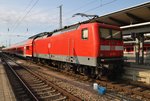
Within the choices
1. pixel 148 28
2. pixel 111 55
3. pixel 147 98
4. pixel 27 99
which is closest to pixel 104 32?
pixel 111 55

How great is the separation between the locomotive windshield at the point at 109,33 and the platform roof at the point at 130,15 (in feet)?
6.88

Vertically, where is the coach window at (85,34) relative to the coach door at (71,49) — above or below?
above

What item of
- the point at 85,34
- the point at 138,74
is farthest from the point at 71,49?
the point at 138,74

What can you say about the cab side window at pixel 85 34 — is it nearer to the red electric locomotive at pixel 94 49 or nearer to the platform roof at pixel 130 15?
the red electric locomotive at pixel 94 49

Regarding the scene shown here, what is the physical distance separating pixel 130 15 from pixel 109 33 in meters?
3.99

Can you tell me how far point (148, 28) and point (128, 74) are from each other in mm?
3543

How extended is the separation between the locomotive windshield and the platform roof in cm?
210

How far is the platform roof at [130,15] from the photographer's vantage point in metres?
15.5

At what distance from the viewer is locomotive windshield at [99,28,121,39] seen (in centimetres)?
1398

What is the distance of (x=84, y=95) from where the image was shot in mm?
10609

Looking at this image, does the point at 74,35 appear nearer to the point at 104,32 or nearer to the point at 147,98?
the point at 104,32

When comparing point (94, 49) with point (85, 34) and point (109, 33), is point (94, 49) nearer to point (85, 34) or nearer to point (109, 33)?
point (85, 34)

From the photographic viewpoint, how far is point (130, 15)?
57.7ft

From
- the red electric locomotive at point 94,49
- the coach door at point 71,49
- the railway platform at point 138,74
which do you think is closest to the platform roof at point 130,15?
the red electric locomotive at point 94,49
